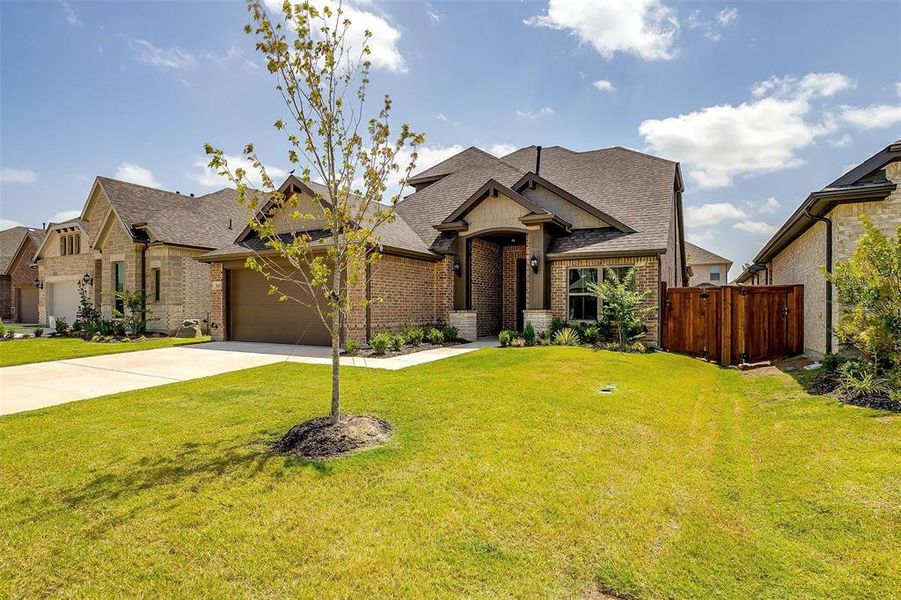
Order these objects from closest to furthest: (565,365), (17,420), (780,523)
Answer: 1. (780,523)
2. (17,420)
3. (565,365)

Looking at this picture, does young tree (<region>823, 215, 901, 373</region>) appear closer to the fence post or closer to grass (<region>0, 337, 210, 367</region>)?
the fence post

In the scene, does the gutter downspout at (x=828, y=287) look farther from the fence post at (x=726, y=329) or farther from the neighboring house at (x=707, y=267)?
the neighboring house at (x=707, y=267)

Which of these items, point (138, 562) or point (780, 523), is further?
point (780, 523)

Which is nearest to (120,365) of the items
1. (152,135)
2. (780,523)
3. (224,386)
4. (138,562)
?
(224,386)

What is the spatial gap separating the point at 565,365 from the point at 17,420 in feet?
28.9

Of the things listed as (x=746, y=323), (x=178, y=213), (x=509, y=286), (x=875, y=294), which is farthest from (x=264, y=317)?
(x=875, y=294)

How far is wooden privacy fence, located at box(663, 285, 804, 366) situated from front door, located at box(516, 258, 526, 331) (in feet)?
20.3

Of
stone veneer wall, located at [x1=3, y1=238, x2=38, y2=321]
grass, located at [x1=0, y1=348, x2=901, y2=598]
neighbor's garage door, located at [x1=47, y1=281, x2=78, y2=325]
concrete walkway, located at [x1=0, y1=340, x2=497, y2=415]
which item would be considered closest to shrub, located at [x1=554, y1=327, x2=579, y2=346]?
concrete walkway, located at [x1=0, y1=340, x2=497, y2=415]

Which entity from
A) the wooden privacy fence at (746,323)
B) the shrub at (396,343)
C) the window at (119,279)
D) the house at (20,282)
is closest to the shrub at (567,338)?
the wooden privacy fence at (746,323)

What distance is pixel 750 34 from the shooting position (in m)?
11.2

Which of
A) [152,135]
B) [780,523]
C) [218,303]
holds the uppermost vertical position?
[152,135]

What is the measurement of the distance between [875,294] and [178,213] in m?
24.4

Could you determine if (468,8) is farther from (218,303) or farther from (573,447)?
(218,303)

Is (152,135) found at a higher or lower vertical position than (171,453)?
higher
